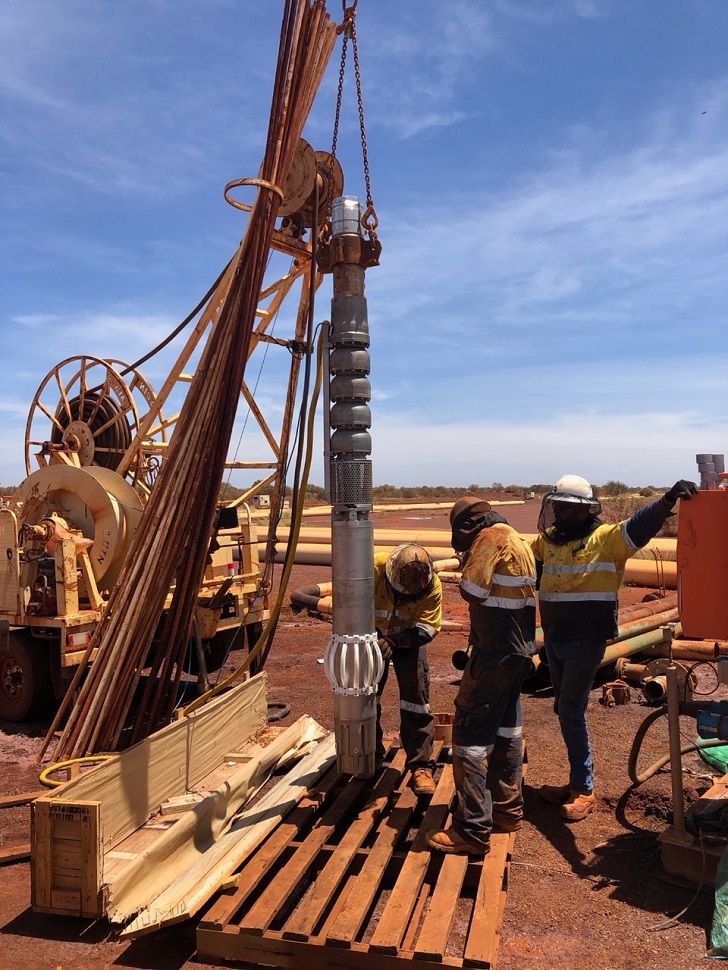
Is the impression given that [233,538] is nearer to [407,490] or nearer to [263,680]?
[263,680]

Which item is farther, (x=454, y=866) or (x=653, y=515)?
(x=653, y=515)

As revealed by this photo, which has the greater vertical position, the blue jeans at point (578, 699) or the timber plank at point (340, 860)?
the blue jeans at point (578, 699)

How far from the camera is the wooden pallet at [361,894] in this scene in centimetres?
310

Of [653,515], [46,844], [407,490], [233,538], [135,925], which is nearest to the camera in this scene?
[135,925]

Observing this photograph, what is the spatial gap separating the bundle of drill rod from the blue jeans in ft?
7.65

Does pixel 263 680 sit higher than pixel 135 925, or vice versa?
pixel 263 680

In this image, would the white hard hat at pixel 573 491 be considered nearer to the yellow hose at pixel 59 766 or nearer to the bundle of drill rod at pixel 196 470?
the bundle of drill rod at pixel 196 470

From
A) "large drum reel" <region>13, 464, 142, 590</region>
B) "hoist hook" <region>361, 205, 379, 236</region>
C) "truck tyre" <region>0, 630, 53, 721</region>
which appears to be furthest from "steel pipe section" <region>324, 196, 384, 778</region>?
"truck tyre" <region>0, 630, 53, 721</region>

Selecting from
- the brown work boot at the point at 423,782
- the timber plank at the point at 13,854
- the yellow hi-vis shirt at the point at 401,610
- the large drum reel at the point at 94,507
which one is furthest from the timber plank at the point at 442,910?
the large drum reel at the point at 94,507

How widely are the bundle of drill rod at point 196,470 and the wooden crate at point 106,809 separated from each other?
10.9 inches

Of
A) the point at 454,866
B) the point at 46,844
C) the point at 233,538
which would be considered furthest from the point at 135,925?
the point at 233,538

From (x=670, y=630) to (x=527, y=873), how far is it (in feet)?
4.84

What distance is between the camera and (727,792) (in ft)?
14.4

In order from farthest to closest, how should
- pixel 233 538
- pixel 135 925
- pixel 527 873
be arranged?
pixel 233 538 → pixel 527 873 → pixel 135 925
